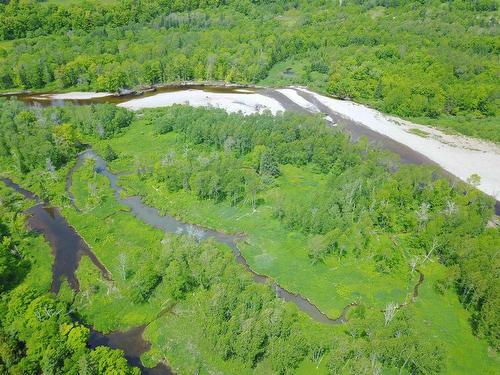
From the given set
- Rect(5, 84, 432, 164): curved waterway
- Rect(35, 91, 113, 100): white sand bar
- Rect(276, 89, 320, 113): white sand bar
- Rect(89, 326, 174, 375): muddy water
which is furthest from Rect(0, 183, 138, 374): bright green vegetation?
Rect(276, 89, 320, 113): white sand bar

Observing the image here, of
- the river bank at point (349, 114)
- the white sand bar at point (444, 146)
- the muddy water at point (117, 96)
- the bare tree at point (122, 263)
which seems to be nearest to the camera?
the bare tree at point (122, 263)

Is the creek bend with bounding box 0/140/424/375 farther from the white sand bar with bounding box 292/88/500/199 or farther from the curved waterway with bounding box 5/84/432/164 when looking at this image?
the curved waterway with bounding box 5/84/432/164

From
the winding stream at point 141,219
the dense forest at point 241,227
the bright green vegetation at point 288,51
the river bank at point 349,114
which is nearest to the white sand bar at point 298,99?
the river bank at point 349,114

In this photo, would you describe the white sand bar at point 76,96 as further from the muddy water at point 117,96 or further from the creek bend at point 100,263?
the creek bend at point 100,263

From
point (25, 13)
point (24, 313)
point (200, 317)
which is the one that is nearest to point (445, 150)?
point (200, 317)

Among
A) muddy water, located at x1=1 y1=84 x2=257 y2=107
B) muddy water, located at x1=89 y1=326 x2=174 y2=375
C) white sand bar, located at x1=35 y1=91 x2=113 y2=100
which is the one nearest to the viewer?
muddy water, located at x1=89 y1=326 x2=174 y2=375

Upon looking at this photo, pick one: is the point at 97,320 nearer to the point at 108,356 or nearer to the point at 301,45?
the point at 108,356

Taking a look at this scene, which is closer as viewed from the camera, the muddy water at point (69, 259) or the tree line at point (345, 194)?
the muddy water at point (69, 259)

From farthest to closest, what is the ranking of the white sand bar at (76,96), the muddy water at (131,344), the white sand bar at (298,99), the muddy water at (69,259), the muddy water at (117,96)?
the white sand bar at (76,96) → the muddy water at (117,96) → the white sand bar at (298,99) → the muddy water at (69,259) → the muddy water at (131,344)
